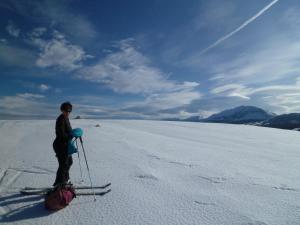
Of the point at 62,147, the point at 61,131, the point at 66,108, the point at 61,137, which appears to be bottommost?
the point at 62,147

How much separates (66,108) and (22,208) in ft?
7.40

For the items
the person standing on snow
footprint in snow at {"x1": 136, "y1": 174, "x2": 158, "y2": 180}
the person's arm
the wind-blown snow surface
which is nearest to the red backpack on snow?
the wind-blown snow surface

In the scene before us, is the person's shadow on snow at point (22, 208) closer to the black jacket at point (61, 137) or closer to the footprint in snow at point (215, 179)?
the black jacket at point (61, 137)

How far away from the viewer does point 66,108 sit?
5.12 meters

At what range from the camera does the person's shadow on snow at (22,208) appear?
3895 millimetres

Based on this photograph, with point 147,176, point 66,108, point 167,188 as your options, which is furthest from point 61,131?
→ point 167,188

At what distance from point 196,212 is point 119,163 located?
397 cm

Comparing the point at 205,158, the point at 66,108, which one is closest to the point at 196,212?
the point at 66,108

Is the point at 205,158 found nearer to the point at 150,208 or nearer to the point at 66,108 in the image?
the point at 150,208

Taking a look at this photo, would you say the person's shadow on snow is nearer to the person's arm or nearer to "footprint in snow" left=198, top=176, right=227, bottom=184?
the person's arm

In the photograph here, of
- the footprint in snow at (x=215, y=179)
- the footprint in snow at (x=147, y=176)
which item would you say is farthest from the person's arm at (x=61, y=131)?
the footprint in snow at (x=215, y=179)

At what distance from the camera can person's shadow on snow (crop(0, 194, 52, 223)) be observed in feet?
12.8

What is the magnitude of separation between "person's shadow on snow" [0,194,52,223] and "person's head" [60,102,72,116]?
1.98 metres

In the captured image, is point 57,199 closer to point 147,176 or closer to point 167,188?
point 167,188
